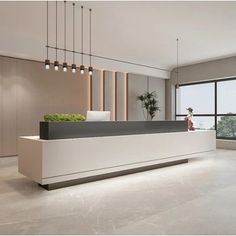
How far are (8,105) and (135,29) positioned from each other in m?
3.87

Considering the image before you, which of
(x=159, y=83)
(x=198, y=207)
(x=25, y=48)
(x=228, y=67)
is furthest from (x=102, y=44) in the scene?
(x=198, y=207)

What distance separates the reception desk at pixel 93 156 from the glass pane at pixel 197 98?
406 centimetres

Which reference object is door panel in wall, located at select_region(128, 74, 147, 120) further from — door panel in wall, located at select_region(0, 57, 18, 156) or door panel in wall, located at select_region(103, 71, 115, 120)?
door panel in wall, located at select_region(0, 57, 18, 156)

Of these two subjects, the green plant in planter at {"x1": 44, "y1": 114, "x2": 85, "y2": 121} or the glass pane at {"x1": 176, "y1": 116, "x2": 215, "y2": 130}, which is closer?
the green plant in planter at {"x1": 44, "y1": 114, "x2": 85, "y2": 121}

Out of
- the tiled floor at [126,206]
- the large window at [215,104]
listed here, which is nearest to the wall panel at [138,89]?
the large window at [215,104]

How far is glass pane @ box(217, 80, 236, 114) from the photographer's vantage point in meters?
8.33

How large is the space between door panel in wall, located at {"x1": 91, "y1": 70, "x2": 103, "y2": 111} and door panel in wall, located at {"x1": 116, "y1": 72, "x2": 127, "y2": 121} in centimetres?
67

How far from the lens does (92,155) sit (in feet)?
13.0

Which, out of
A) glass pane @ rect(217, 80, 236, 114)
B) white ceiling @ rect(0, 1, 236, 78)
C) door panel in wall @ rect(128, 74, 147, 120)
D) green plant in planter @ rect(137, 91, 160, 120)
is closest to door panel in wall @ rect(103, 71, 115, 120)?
white ceiling @ rect(0, 1, 236, 78)

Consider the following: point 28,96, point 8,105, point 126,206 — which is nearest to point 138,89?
point 28,96

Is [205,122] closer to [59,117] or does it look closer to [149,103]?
[149,103]

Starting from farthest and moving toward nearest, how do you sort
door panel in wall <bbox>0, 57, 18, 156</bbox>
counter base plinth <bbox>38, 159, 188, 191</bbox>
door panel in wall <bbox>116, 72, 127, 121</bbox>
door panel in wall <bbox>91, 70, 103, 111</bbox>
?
1. door panel in wall <bbox>116, 72, 127, 121</bbox>
2. door panel in wall <bbox>91, 70, 103, 111</bbox>
3. door panel in wall <bbox>0, 57, 18, 156</bbox>
4. counter base plinth <bbox>38, 159, 188, 191</bbox>

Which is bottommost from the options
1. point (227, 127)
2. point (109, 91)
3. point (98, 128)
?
point (227, 127)

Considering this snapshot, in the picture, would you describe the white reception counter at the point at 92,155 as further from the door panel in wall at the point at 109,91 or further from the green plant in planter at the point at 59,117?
the door panel in wall at the point at 109,91
